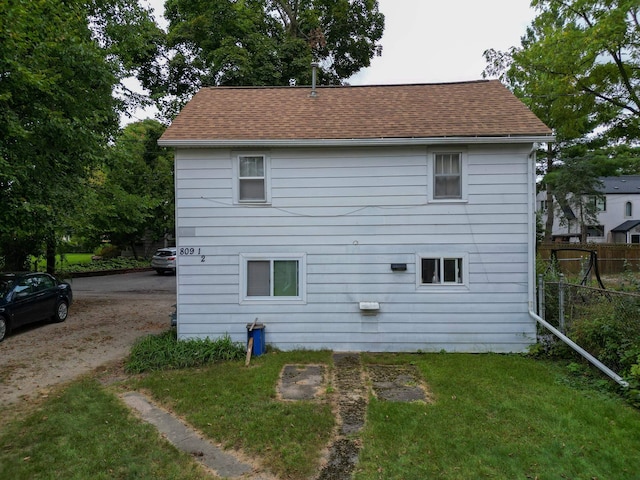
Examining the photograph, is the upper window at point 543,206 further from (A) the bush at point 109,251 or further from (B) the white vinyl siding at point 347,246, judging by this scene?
(A) the bush at point 109,251

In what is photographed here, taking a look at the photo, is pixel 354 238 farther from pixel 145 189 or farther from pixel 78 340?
pixel 145 189

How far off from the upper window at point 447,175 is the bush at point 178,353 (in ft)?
16.7

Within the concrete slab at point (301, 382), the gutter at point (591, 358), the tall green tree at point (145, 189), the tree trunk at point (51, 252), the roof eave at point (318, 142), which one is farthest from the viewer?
the tall green tree at point (145, 189)

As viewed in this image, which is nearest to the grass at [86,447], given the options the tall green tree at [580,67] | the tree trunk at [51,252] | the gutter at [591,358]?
the gutter at [591,358]

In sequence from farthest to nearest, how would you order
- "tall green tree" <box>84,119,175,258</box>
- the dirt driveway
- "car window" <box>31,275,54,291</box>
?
"tall green tree" <box>84,119,175,258</box> → "car window" <box>31,275,54,291</box> → the dirt driveway

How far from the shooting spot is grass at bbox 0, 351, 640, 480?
3.54m

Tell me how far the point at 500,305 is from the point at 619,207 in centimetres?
4092

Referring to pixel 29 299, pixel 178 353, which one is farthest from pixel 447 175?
pixel 29 299

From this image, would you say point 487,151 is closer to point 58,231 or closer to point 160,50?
point 58,231

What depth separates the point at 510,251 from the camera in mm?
7148

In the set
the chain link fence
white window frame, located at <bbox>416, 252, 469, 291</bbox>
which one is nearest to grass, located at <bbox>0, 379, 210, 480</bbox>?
white window frame, located at <bbox>416, 252, 469, 291</bbox>

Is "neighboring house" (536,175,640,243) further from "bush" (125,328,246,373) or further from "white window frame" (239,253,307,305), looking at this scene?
"bush" (125,328,246,373)

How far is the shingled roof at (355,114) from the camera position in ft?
23.7

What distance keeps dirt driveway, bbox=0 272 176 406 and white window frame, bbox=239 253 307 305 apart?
286cm
